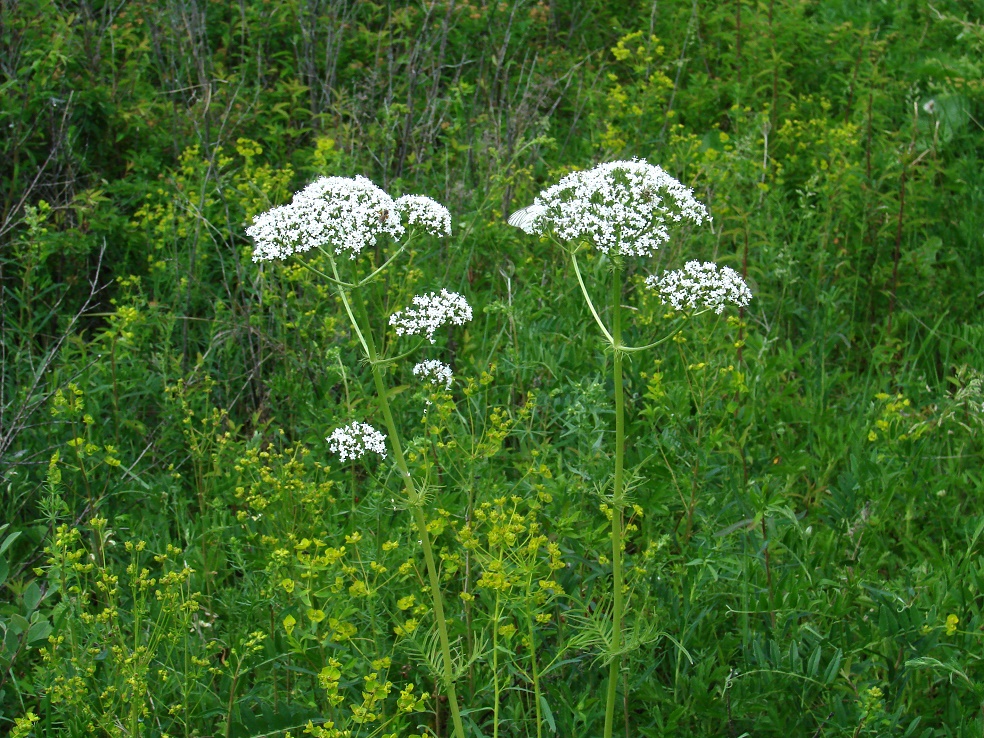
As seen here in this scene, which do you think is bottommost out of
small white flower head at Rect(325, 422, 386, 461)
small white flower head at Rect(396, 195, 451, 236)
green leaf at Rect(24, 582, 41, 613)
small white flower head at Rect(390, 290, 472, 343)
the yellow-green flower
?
green leaf at Rect(24, 582, 41, 613)

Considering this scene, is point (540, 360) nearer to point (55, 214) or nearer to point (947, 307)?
point (947, 307)

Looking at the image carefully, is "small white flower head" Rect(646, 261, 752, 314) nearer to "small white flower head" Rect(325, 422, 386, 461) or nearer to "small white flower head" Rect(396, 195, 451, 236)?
"small white flower head" Rect(396, 195, 451, 236)

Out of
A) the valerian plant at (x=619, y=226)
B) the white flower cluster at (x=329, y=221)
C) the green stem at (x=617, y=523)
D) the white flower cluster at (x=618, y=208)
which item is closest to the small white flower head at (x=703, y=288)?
the valerian plant at (x=619, y=226)

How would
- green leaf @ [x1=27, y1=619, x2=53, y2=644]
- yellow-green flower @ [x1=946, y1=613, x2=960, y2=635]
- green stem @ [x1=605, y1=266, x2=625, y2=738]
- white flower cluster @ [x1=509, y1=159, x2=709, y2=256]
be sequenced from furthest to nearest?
green leaf @ [x1=27, y1=619, x2=53, y2=644]
yellow-green flower @ [x1=946, y1=613, x2=960, y2=635]
white flower cluster @ [x1=509, y1=159, x2=709, y2=256]
green stem @ [x1=605, y1=266, x2=625, y2=738]

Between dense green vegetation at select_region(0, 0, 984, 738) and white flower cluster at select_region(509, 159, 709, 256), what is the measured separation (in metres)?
0.54

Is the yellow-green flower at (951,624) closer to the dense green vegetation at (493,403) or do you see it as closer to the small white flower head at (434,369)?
the dense green vegetation at (493,403)

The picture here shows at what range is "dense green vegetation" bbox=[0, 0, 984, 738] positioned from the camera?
2.41m

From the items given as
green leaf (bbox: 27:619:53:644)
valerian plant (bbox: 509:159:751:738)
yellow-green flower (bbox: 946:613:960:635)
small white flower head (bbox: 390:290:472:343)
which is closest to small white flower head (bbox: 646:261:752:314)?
valerian plant (bbox: 509:159:751:738)

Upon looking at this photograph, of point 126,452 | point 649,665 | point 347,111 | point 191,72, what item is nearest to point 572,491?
point 649,665

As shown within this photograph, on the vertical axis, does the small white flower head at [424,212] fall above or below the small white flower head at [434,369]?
above

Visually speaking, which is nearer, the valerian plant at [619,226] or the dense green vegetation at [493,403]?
the valerian plant at [619,226]

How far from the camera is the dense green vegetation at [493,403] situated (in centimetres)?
241

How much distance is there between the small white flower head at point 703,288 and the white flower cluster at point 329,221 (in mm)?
652

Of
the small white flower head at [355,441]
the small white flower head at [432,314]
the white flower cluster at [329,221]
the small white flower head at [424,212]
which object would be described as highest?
the white flower cluster at [329,221]
